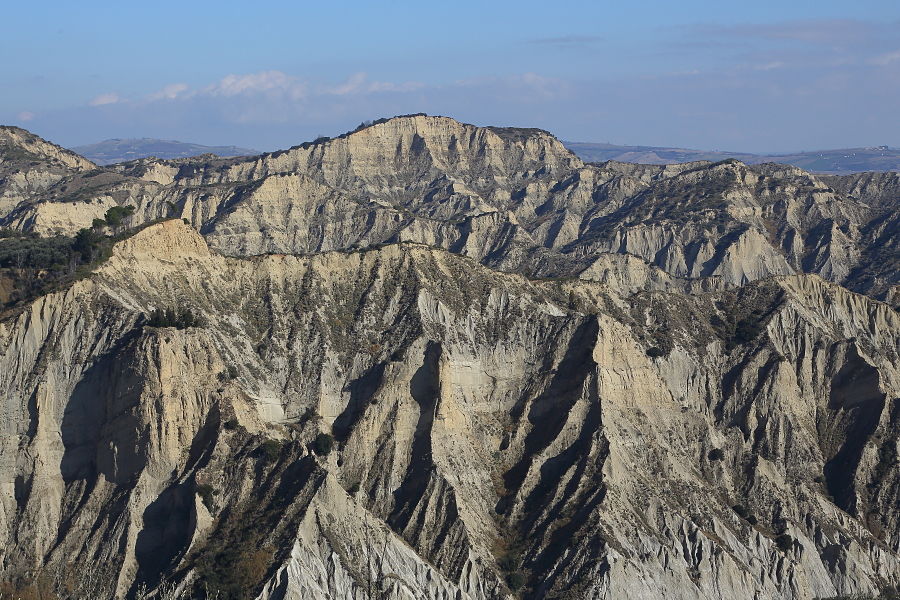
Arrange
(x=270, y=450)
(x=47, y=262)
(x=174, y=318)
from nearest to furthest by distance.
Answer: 1. (x=270, y=450)
2. (x=174, y=318)
3. (x=47, y=262)

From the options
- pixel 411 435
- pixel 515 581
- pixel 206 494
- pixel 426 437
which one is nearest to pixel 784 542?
pixel 515 581

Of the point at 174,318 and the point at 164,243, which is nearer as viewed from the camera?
the point at 174,318

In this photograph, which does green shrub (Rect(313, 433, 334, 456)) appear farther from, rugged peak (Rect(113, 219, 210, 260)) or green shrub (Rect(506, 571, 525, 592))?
rugged peak (Rect(113, 219, 210, 260))

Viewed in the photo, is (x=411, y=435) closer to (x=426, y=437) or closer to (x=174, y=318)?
(x=426, y=437)

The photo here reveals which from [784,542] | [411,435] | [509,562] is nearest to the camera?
[509,562]

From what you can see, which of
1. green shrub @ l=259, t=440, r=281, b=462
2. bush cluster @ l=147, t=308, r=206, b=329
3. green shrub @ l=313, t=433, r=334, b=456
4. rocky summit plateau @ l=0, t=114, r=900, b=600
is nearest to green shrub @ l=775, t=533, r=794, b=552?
rocky summit plateau @ l=0, t=114, r=900, b=600

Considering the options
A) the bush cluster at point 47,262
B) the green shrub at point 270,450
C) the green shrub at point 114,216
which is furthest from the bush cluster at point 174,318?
the green shrub at point 114,216

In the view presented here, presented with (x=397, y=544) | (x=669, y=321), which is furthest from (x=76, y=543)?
(x=669, y=321)
